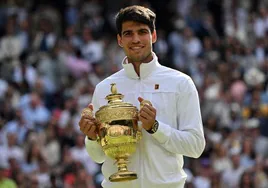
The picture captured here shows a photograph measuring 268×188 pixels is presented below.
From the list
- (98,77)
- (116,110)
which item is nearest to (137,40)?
→ (116,110)

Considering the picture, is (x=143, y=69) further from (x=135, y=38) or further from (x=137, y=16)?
(x=137, y=16)

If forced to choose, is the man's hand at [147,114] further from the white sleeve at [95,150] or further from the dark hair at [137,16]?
the dark hair at [137,16]

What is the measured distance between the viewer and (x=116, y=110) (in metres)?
6.02

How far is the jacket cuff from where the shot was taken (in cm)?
606

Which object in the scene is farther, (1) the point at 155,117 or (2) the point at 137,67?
(2) the point at 137,67

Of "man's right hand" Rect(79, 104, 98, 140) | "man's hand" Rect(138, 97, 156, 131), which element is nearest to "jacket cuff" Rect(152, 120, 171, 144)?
"man's hand" Rect(138, 97, 156, 131)

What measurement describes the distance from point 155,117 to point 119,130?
242 mm

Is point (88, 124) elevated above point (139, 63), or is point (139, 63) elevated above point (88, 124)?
point (139, 63)

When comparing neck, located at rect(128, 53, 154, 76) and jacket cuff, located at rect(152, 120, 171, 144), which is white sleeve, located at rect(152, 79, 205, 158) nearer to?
jacket cuff, located at rect(152, 120, 171, 144)

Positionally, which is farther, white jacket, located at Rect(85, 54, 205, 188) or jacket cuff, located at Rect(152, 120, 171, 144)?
white jacket, located at Rect(85, 54, 205, 188)

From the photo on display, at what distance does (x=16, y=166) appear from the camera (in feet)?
45.3

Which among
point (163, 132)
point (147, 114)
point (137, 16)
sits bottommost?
point (163, 132)

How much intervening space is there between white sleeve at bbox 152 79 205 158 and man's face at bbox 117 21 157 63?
356 millimetres

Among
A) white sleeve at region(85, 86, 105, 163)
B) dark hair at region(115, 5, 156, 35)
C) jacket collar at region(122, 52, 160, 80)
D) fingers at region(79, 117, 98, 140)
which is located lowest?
white sleeve at region(85, 86, 105, 163)
